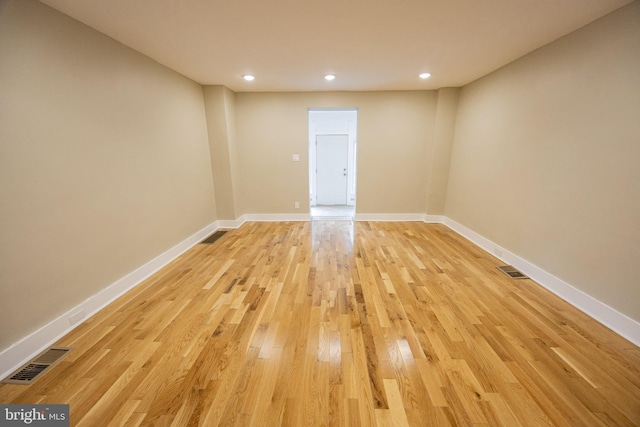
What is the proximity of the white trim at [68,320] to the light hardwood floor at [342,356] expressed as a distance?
10 centimetres

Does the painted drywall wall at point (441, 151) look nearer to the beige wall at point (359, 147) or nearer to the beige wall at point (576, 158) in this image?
the beige wall at point (359, 147)

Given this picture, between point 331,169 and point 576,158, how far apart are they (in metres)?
5.58

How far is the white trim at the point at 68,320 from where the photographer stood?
160 centimetres

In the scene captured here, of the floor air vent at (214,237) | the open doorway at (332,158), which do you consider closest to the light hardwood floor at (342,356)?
the floor air vent at (214,237)

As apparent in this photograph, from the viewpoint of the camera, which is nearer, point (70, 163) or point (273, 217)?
point (70, 163)

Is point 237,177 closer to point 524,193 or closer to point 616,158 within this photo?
point 524,193

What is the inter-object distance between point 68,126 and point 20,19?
0.67 m

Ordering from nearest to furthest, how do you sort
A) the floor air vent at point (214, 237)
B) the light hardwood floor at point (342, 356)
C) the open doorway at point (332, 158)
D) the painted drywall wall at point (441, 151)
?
the light hardwood floor at point (342, 356)
the floor air vent at point (214, 237)
the painted drywall wall at point (441, 151)
the open doorway at point (332, 158)

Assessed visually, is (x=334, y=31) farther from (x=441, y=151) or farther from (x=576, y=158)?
(x=441, y=151)

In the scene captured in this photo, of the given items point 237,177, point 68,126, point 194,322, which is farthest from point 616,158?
point 237,177

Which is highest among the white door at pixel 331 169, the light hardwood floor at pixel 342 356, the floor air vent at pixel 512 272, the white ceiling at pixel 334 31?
the white ceiling at pixel 334 31

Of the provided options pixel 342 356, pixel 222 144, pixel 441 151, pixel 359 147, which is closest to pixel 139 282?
pixel 342 356

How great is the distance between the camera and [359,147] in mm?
4785

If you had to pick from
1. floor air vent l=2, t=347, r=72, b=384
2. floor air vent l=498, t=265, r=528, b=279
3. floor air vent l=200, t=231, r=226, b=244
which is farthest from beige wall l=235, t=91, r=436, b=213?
floor air vent l=2, t=347, r=72, b=384
